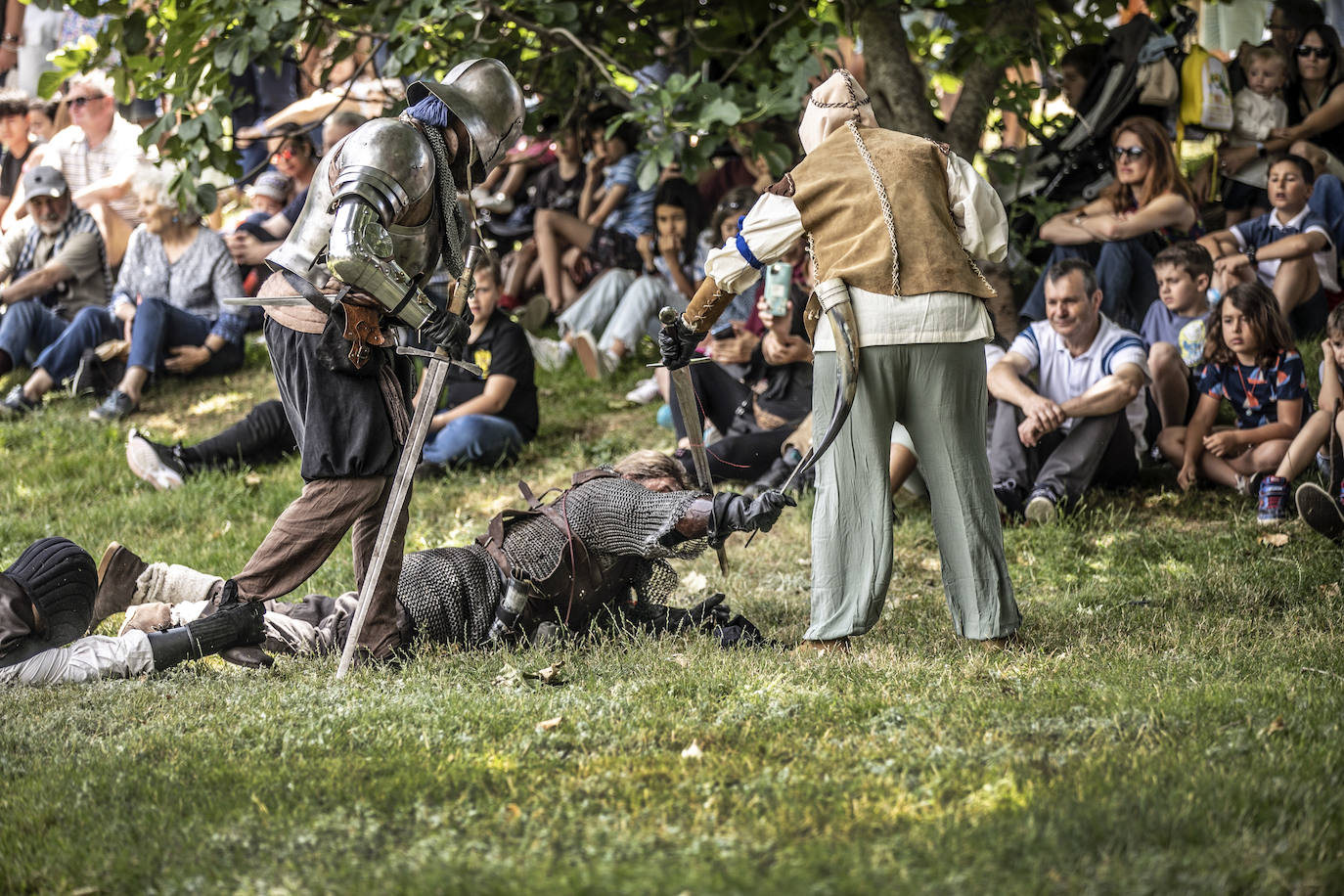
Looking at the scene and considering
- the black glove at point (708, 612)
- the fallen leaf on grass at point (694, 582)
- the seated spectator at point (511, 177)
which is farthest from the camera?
the seated spectator at point (511, 177)

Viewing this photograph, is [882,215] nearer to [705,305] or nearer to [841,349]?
[841,349]

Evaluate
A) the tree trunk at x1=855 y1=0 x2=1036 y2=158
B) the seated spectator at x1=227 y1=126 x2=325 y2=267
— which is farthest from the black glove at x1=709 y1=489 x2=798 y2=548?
the seated spectator at x1=227 y1=126 x2=325 y2=267

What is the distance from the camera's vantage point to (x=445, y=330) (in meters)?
3.70

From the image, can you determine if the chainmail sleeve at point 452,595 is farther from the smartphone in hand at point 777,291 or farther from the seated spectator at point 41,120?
→ the seated spectator at point 41,120

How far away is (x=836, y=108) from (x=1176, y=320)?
3.07 metres

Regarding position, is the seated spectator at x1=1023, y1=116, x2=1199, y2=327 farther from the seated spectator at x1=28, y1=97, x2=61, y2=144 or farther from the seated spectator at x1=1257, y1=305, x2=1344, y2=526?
the seated spectator at x1=28, y1=97, x2=61, y2=144

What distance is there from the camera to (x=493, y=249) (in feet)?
28.9

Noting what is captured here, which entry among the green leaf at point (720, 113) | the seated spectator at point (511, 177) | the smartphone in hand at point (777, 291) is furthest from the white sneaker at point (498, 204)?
the green leaf at point (720, 113)

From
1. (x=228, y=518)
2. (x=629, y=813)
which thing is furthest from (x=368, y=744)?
(x=228, y=518)

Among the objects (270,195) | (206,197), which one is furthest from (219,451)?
(270,195)

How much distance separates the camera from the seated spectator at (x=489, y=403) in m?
6.77

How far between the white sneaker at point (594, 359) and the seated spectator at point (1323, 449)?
151 inches

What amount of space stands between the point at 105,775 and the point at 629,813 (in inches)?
48.5

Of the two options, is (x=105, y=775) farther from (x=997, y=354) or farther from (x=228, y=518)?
(x=997, y=354)
